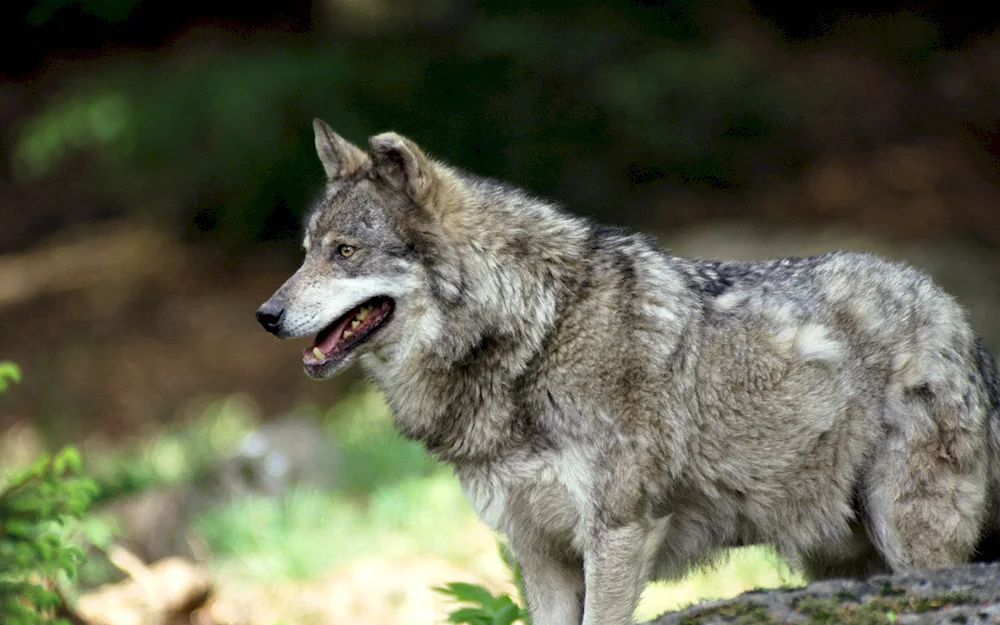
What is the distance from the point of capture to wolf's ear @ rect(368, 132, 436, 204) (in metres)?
4.12

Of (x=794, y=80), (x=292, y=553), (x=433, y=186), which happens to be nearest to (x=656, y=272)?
(x=433, y=186)

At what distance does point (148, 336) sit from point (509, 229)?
9337mm

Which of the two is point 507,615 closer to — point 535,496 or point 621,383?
point 535,496

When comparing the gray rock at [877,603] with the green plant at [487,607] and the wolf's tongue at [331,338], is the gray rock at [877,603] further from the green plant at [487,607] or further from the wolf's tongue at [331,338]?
the wolf's tongue at [331,338]

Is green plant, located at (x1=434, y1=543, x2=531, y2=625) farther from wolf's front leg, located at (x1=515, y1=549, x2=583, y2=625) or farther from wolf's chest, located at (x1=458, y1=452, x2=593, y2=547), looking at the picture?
wolf's chest, located at (x1=458, y1=452, x2=593, y2=547)

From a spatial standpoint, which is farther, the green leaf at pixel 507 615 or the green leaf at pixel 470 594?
the green leaf at pixel 470 594

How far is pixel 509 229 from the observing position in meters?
4.32

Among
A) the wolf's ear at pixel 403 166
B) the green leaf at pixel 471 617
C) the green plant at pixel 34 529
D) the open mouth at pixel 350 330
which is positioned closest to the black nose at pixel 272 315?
the open mouth at pixel 350 330

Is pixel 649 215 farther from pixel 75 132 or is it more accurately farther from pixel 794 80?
pixel 75 132

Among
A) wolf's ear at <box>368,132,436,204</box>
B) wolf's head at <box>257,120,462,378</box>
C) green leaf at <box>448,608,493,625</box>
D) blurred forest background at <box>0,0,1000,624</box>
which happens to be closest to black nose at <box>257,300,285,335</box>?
wolf's head at <box>257,120,462,378</box>

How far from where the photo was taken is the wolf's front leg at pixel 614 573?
13.1ft

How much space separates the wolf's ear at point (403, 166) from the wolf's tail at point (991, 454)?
221 centimetres

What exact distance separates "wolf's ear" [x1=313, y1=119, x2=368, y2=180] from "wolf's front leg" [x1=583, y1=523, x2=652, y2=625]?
5.31ft

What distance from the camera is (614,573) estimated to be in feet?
13.1
